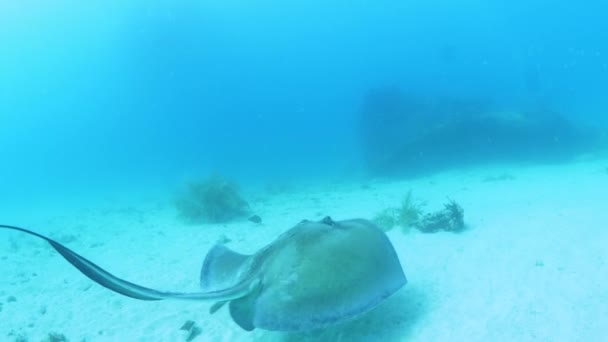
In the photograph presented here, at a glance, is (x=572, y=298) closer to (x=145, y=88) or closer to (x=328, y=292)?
(x=328, y=292)

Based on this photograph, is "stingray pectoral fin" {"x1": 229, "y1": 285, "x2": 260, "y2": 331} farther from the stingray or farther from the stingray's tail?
the stingray's tail

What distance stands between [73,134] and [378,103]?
152245 mm

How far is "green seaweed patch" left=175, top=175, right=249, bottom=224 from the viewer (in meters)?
13.5

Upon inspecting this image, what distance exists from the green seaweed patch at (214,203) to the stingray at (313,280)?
8.87 metres

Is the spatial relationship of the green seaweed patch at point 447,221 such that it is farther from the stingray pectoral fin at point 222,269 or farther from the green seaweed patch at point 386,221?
the stingray pectoral fin at point 222,269

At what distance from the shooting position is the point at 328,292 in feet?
12.2

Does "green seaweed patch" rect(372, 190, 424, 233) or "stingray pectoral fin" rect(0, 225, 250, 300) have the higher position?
"green seaweed patch" rect(372, 190, 424, 233)

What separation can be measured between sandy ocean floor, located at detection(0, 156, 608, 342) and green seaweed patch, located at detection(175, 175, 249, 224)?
2.31 ft

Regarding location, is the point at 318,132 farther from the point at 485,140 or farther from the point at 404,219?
the point at 404,219

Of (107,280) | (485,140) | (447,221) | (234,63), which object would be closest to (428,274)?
(447,221)

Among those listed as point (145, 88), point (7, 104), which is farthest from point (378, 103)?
point (7, 104)

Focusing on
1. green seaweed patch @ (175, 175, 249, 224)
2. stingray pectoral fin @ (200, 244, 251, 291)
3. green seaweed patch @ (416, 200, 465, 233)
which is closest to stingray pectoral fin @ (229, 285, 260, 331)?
stingray pectoral fin @ (200, 244, 251, 291)

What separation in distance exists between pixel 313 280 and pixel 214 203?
10.3 m

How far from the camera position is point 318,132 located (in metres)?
88.4
